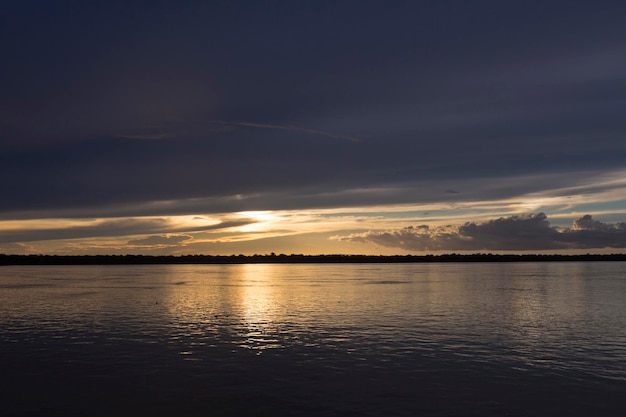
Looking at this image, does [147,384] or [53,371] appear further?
[53,371]

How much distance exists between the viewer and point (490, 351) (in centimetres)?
3675

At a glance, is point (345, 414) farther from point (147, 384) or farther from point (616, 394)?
point (616, 394)

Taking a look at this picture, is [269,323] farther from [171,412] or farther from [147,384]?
[171,412]

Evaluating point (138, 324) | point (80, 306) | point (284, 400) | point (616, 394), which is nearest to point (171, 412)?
point (284, 400)

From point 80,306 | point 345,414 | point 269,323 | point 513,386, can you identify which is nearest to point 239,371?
point 345,414

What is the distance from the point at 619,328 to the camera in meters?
46.9

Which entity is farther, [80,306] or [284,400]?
[80,306]

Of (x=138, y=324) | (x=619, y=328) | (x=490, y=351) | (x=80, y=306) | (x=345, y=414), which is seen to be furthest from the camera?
(x=80, y=306)

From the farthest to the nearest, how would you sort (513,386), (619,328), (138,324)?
(138,324), (619,328), (513,386)

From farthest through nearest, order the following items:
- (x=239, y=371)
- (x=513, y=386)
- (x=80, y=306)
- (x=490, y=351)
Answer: (x=80, y=306) < (x=490, y=351) < (x=239, y=371) < (x=513, y=386)

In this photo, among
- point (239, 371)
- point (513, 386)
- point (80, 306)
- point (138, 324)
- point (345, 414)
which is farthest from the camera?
point (80, 306)

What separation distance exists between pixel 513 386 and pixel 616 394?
4.57m

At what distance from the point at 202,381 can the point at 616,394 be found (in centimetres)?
2033

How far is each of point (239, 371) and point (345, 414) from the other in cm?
979
